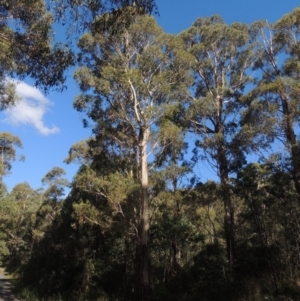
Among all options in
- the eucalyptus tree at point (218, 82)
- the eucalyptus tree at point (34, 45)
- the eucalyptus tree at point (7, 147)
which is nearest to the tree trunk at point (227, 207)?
the eucalyptus tree at point (218, 82)

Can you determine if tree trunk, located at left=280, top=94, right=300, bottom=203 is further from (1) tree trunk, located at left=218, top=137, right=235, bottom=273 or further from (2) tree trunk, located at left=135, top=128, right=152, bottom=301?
(2) tree trunk, located at left=135, top=128, right=152, bottom=301

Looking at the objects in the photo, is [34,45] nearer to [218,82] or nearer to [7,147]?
[218,82]

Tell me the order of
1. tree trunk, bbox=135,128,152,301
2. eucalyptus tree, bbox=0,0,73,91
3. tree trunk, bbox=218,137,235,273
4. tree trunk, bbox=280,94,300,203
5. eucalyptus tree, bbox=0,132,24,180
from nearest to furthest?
1. eucalyptus tree, bbox=0,0,73,91
2. tree trunk, bbox=135,128,152,301
3. tree trunk, bbox=280,94,300,203
4. tree trunk, bbox=218,137,235,273
5. eucalyptus tree, bbox=0,132,24,180

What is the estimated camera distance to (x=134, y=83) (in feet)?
43.1

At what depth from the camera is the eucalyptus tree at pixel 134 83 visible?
13.2 metres

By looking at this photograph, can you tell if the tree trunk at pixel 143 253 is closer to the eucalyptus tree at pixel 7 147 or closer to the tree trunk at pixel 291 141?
the tree trunk at pixel 291 141

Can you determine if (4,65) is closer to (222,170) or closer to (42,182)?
(222,170)

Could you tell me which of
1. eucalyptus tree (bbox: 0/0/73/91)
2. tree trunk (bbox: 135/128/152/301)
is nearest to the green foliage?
tree trunk (bbox: 135/128/152/301)

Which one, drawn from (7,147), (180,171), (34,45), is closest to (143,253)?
(180,171)

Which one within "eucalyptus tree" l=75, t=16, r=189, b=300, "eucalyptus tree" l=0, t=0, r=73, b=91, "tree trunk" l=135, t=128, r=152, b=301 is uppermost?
"eucalyptus tree" l=75, t=16, r=189, b=300

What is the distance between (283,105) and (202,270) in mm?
7831

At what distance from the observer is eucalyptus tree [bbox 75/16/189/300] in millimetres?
13164

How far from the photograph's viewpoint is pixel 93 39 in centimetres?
1484

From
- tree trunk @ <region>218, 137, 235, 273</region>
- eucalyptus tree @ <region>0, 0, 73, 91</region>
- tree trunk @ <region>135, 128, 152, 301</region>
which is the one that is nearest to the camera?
eucalyptus tree @ <region>0, 0, 73, 91</region>
